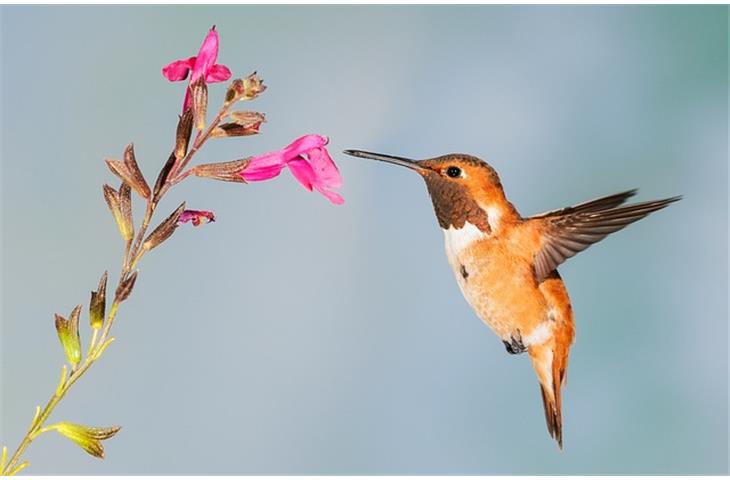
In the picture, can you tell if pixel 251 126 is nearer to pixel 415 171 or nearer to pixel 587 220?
pixel 415 171

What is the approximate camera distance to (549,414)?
183 cm

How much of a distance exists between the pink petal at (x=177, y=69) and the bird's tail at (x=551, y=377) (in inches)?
40.4

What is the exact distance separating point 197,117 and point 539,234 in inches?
33.3

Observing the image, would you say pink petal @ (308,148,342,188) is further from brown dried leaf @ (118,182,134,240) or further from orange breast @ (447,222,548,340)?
orange breast @ (447,222,548,340)

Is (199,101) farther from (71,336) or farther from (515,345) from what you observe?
(515,345)

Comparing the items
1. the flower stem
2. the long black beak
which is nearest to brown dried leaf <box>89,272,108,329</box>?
the flower stem

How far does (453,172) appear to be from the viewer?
1.49m

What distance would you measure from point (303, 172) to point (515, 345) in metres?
0.77

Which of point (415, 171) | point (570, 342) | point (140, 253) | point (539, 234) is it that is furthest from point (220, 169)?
point (570, 342)

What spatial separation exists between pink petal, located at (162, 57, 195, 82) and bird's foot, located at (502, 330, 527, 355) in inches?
37.0

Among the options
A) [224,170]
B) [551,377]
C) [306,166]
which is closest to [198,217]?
[224,170]

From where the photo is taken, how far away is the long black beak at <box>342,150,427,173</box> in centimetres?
→ 136

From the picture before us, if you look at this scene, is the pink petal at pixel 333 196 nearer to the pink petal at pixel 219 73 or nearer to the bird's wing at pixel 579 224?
the pink petal at pixel 219 73

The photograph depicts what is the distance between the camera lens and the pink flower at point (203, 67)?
3.62ft
